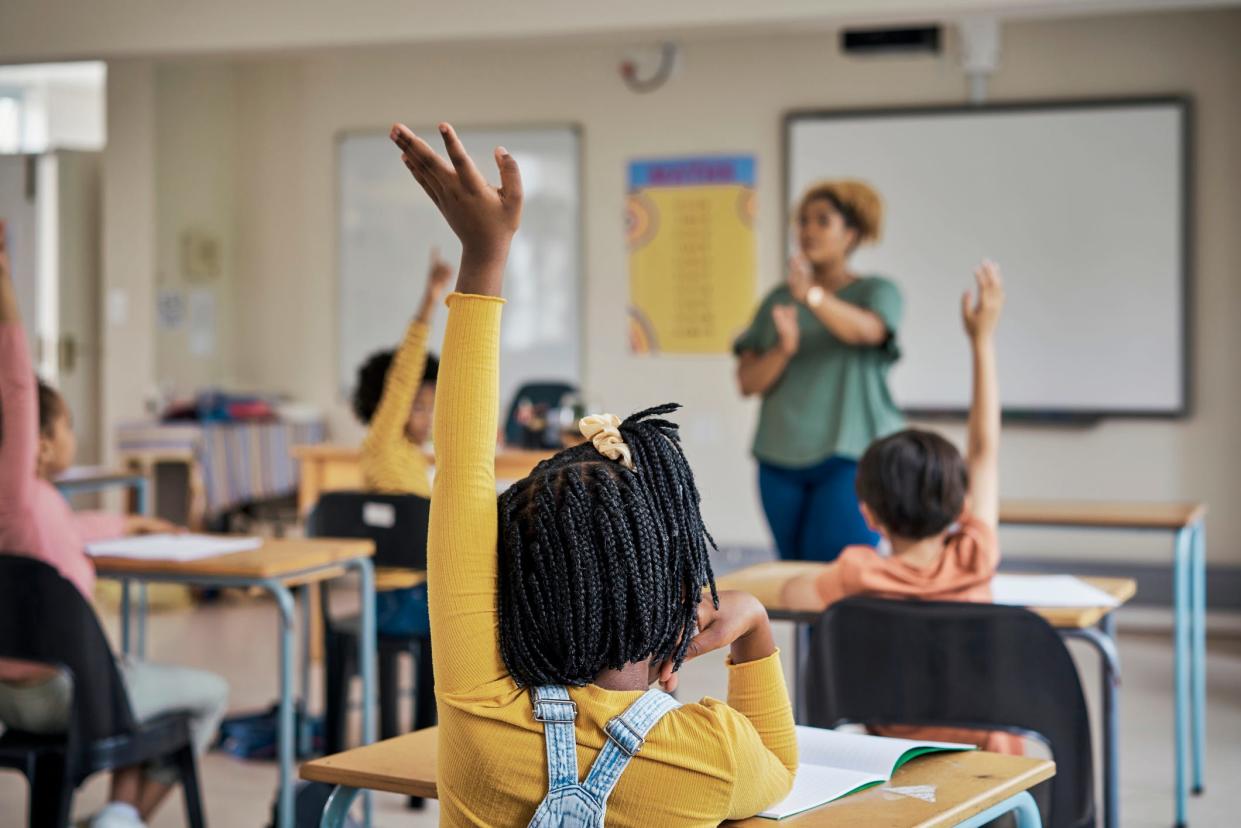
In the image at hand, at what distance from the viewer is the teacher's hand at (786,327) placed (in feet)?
10.8

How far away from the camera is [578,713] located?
1149mm

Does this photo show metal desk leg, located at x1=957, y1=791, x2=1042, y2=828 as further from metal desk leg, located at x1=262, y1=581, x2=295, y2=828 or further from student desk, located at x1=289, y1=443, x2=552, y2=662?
student desk, located at x1=289, y1=443, x2=552, y2=662

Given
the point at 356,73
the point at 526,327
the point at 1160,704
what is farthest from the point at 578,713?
the point at 356,73

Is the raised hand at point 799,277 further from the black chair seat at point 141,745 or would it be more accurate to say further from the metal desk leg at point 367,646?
the black chair seat at point 141,745

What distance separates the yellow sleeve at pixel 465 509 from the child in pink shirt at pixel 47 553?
144 cm

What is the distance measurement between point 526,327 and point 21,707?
4.30 meters

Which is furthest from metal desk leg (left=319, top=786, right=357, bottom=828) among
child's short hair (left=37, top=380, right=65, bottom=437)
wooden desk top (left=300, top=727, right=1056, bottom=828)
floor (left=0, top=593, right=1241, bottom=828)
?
floor (left=0, top=593, right=1241, bottom=828)

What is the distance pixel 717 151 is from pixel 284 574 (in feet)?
13.0

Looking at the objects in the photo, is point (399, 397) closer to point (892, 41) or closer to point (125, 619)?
point (125, 619)

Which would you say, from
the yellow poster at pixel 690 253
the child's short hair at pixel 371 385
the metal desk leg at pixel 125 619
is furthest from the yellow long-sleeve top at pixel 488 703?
the yellow poster at pixel 690 253

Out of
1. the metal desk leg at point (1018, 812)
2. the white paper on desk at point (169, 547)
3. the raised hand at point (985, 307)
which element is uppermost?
the raised hand at point (985, 307)

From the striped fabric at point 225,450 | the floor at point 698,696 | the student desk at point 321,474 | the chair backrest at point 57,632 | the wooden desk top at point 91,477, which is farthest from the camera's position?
the striped fabric at point 225,450

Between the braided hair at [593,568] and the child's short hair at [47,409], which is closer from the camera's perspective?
the braided hair at [593,568]

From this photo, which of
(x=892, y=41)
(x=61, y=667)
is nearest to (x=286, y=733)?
(x=61, y=667)
